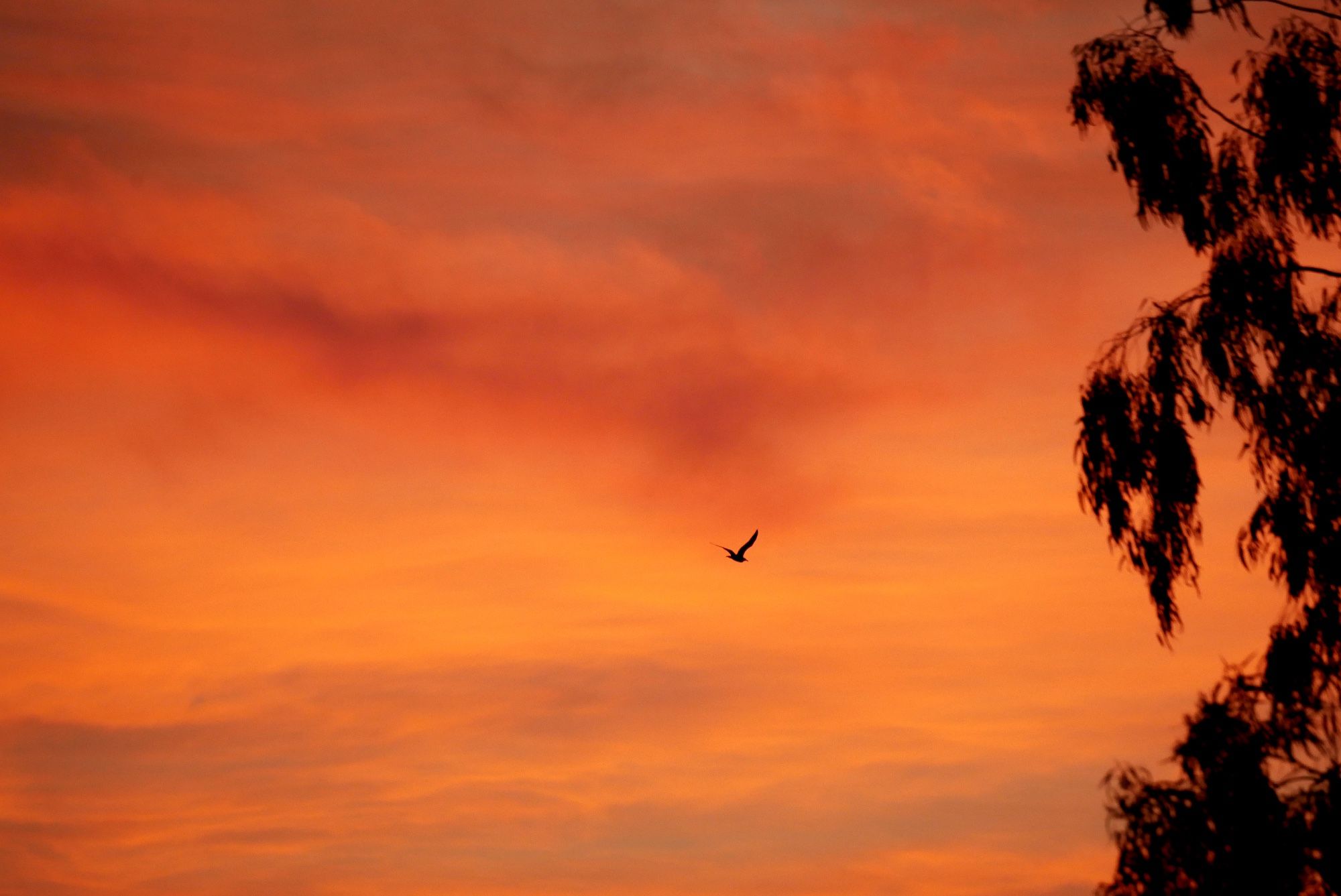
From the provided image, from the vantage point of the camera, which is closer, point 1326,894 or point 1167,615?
point 1326,894

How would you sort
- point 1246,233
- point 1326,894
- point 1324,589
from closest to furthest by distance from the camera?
1. point 1326,894
2. point 1324,589
3. point 1246,233

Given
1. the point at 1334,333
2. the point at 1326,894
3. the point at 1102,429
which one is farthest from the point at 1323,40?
the point at 1326,894

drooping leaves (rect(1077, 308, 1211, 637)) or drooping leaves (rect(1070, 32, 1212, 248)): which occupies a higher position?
drooping leaves (rect(1070, 32, 1212, 248))

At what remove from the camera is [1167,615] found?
17375 mm

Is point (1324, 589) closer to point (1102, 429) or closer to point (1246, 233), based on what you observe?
point (1102, 429)

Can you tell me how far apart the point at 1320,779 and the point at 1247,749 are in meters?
0.70

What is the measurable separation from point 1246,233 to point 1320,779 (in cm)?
601

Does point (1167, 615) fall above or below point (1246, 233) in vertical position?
below

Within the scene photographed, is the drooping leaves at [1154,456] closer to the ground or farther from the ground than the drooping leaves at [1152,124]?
closer to the ground

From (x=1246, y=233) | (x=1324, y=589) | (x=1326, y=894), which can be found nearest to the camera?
(x=1326, y=894)

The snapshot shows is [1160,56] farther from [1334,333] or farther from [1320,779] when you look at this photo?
[1320,779]

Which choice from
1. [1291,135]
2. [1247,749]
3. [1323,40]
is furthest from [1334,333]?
[1247,749]

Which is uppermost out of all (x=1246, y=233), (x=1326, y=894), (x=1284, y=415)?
(x=1246, y=233)

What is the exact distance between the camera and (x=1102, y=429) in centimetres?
1769
